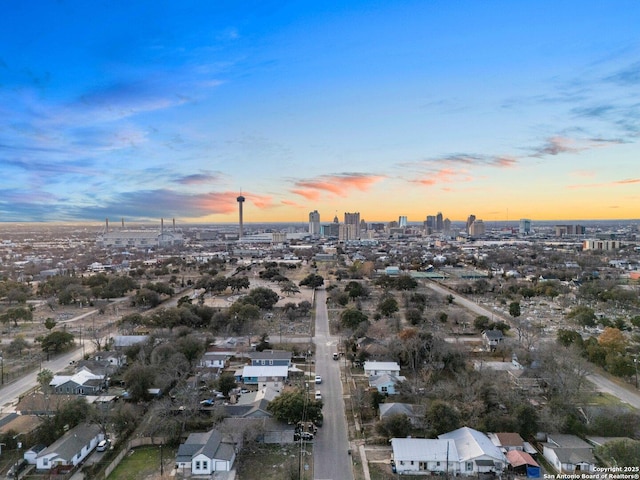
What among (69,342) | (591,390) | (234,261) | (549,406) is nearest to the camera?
(549,406)

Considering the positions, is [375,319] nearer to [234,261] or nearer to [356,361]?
[356,361]

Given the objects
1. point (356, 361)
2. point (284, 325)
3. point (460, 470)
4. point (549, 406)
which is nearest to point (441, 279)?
point (284, 325)

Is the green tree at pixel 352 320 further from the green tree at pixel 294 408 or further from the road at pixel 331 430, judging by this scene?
the green tree at pixel 294 408

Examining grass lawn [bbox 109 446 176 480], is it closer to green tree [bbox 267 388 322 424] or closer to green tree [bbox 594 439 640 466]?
green tree [bbox 267 388 322 424]

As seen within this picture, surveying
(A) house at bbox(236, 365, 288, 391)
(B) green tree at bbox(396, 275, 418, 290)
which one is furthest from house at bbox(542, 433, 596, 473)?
(B) green tree at bbox(396, 275, 418, 290)

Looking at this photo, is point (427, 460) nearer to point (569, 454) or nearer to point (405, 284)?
point (569, 454)
